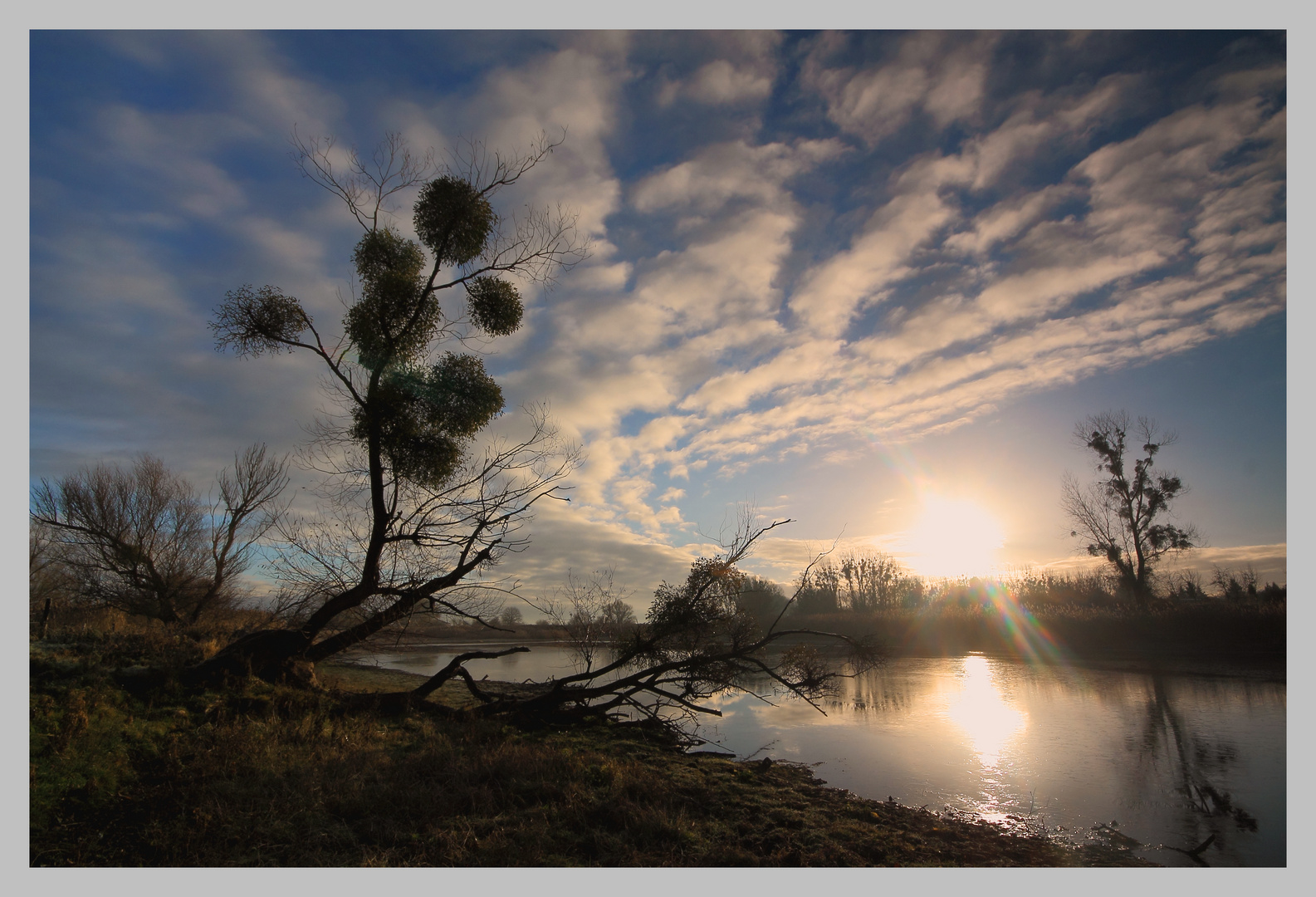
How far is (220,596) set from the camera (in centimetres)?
1730

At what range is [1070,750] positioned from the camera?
385 inches

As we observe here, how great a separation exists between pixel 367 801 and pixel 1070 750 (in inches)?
433

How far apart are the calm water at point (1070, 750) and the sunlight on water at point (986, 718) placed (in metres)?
0.04

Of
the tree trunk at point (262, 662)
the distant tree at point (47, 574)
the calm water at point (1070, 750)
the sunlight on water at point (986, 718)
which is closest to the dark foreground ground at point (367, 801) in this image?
the tree trunk at point (262, 662)

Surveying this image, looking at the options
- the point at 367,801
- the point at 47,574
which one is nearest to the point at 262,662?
the point at 367,801

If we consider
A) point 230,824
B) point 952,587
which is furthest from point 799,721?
point 952,587

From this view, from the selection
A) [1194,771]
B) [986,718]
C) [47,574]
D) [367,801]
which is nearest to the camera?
[367,801]

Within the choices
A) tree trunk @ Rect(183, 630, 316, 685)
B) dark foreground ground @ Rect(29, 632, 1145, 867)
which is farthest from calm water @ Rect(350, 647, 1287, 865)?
tree trunk @ Rect(183, 630, 316, 685)

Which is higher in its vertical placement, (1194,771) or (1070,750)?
(1194,771)

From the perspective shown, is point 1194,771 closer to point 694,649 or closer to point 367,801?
point 694,649

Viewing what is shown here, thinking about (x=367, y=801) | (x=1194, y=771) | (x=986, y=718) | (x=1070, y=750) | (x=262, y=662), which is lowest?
(x=986, y=718)

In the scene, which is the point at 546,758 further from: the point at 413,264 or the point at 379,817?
the point at 413,264

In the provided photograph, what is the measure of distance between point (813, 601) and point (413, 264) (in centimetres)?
3814

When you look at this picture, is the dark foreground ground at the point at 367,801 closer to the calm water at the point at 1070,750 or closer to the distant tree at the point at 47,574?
the calm water at the point at 1070,750
